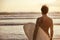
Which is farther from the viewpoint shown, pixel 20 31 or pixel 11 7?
pixel 11 7

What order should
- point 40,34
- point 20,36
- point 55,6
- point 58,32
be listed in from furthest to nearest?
point 55,6 → point 58,32 → point 20,36 → point 40,34

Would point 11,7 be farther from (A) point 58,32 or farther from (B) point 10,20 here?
(A) point 58,32

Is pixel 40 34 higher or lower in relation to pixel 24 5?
higher

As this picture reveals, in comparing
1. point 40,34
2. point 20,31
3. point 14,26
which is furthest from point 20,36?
point 40,34

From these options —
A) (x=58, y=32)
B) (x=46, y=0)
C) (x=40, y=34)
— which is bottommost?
(x=58, y=32)

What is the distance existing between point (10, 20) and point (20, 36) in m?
1.56

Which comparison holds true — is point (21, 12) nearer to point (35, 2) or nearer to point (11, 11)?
point (11, 11)

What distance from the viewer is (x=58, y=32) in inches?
205

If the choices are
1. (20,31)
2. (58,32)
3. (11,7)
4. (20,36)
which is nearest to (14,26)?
(20,31)

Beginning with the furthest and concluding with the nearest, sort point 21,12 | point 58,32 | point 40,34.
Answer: point 21,12 < point 58,32 < point 40,34

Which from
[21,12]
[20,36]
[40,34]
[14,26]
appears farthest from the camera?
[21,12]

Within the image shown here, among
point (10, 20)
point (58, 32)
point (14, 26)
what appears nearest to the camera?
point (58, 32)

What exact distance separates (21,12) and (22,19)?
2.88 feet

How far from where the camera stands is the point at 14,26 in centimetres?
575
